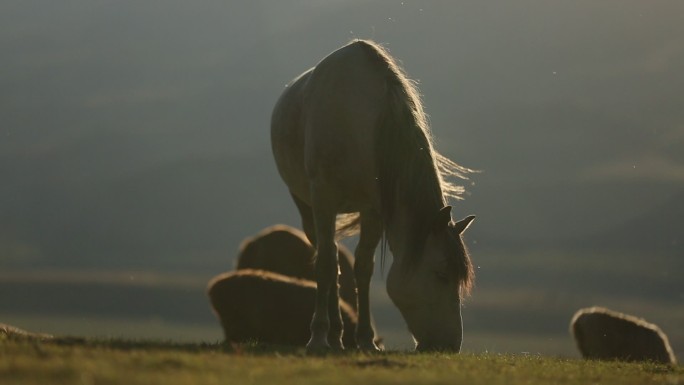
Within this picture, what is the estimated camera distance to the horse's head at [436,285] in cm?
959

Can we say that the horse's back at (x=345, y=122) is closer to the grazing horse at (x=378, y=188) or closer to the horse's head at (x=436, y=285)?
the grazing horse at (x=378, y=188)

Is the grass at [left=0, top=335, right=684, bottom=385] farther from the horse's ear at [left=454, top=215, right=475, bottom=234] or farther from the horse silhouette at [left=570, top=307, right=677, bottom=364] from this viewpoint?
the horse silhouette at [left=570, top=307, right=677, bottom=364]

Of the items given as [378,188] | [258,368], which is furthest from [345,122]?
[258,368]

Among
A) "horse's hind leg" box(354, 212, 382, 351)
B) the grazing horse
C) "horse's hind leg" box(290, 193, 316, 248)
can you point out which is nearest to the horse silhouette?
"horse's hind leg" box(290, 193, 316, 248)

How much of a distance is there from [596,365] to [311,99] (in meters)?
4.23

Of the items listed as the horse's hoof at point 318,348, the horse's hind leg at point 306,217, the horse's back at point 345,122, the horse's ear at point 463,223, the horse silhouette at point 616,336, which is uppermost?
the horse's back at point 345,122

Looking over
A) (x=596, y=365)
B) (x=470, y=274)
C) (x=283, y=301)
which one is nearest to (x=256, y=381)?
(x=470, y=274)

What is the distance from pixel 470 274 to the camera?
9.61m

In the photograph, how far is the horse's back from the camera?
10.4 meters

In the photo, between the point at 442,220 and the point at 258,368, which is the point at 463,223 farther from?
the point at 258,368

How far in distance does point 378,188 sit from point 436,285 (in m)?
1.24

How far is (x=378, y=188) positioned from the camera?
10.2 m

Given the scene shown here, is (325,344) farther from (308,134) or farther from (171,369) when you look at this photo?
(171,369)

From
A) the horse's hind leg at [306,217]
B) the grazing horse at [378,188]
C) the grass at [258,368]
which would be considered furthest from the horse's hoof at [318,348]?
the horse's hind leg at [306,217]
